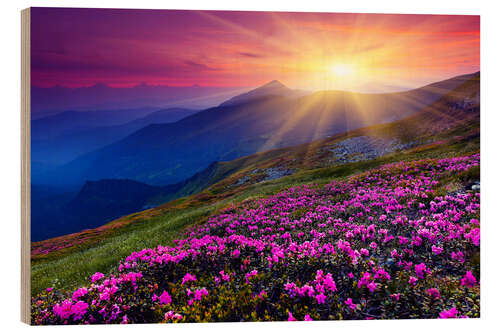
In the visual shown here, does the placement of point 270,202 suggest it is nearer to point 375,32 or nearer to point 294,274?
point 294,274

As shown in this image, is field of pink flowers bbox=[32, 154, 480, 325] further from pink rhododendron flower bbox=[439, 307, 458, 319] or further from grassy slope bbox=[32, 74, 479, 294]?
grassy slope bbox=[32, 74, 479, 294]

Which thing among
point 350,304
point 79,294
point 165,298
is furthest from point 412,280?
point 79,294

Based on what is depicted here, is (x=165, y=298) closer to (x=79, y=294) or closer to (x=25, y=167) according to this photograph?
(x=79, y=294)

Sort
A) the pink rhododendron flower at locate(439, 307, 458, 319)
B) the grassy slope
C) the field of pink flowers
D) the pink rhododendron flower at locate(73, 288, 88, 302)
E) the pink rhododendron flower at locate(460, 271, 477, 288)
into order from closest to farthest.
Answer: the pink rhododendron flower at locate(439, 307, 458, 319) < the field of pink flowers < the pink rhododendron flower at locate(460, 271, 477, 288) < the pink rhododendron flower at locate(73, 288, 88, 302) < the grassy slope

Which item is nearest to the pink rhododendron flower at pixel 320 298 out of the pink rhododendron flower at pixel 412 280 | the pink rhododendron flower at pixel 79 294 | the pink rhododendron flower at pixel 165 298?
the pink rhododendron flower at pixel 412 280

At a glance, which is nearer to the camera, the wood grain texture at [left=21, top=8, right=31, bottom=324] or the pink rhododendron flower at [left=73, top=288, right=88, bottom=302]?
the pink rhododendron flower at [left=73, top=288, right=88, bottom=302]

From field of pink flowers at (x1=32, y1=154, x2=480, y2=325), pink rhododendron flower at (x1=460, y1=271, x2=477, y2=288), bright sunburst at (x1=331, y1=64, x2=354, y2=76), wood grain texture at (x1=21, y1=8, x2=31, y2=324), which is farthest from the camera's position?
bright sunburst at (x1=331, y1=64, x2=354, y2=76)

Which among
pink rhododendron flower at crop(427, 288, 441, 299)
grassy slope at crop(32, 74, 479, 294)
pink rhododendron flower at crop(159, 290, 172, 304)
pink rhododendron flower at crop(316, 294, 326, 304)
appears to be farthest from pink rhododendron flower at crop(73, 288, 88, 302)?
pink rhododendron flower at crop(427, 288, 441, 299)
